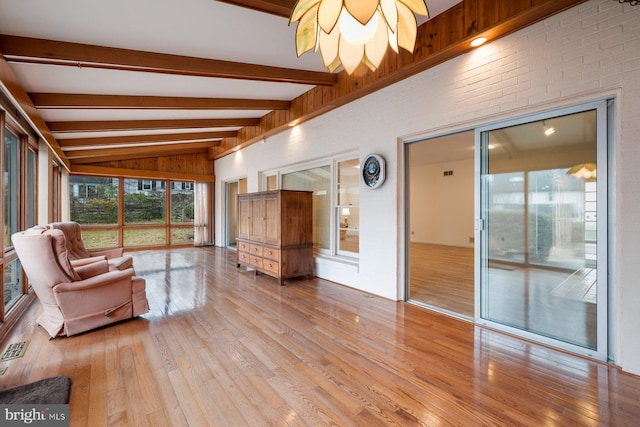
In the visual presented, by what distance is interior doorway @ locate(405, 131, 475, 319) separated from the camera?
5.24m

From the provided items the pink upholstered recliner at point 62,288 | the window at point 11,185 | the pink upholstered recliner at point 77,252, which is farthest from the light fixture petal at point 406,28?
the window at point 11,185

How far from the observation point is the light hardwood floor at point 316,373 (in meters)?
1.65

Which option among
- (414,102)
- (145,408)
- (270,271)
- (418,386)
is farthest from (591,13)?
(270,271)

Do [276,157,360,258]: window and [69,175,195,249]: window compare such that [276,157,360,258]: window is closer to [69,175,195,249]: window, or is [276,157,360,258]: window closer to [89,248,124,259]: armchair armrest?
[89,248,124,259]: armchair armrest

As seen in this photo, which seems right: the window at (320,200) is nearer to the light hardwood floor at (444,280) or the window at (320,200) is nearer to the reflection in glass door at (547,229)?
the light hardwood floor at (444,280)

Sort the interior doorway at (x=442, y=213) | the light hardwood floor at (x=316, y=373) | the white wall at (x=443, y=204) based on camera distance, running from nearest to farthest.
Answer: the light hardwood floor at (x=316, y=373)
the interior doorway at (x=442, y=213)
the white wall at (x=443, y=204)

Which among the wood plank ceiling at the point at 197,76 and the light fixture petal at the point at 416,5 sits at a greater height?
the wood plank ceiling at the point at 197,76

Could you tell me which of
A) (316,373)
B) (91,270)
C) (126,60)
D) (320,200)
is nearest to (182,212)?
(320,200)

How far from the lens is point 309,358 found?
2264 mm

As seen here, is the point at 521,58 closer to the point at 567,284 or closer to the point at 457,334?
the point at 567,284

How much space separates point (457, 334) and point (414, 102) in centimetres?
263

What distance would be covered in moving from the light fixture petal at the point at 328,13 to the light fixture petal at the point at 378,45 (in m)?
0.29

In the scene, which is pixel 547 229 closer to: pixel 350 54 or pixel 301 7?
pixel 350 54

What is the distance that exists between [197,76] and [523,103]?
11.4 ft
